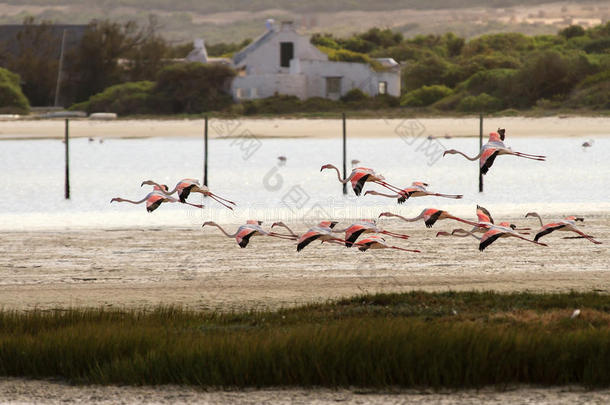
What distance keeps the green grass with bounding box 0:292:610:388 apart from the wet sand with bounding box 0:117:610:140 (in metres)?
40.2

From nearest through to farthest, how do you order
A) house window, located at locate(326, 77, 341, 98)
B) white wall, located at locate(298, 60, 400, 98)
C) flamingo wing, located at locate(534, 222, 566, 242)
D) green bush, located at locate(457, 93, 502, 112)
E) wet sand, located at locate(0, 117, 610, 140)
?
flamingo wing, located at locate(534, 222, 566, 242), wet sand, located at locate(0, 117, 610, 140), green bush, located at locate(457, 93, 502, 112), house window, located at locate(326, 77, 341, 98), white wall, located at locate(298, 60, 400, 98)

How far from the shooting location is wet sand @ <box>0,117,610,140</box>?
50906 millimetres

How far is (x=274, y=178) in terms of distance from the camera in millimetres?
34188

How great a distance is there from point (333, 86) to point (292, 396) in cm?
6751

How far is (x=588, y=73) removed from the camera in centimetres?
6900

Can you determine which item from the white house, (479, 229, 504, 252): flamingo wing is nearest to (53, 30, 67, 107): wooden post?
the white house

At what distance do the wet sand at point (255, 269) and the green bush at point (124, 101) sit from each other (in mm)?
54963

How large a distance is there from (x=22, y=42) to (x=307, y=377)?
85644 mm

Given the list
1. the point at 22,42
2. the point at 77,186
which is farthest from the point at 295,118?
the point at 22,42

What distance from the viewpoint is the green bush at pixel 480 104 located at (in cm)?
6388

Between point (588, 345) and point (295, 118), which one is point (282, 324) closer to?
point (588, 345)

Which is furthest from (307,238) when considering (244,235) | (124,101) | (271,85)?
(271,85)

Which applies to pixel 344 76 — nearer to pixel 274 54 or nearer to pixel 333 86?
pixel 333 86

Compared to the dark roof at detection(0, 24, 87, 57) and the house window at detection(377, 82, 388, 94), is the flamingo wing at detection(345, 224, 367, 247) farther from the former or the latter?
the dark roof at detection(0, 24, 87, 57)
